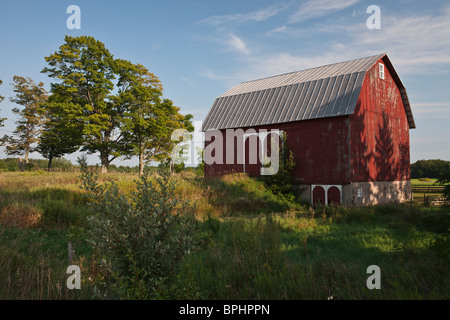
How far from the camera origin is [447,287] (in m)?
4.44

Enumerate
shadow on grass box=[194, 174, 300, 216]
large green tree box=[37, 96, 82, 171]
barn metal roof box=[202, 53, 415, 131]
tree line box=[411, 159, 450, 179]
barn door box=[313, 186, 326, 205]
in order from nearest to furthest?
1. shadow on grass box=[194, 174, 300, 216]
2. barn metal roof box=[202, 53, 415, 131]
3. barn door box=[313, 186, 326, 205]
4. large green tree box=[37, 96, 82, 171]
5. tree line box=[411, 159, 450, 179]

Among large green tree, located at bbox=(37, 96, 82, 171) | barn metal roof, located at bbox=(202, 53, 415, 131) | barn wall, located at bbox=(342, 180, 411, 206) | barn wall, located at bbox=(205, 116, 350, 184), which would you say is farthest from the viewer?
large green tree, located at bbox=(37, 96, 82, 171)

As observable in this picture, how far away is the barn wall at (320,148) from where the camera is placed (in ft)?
55.8

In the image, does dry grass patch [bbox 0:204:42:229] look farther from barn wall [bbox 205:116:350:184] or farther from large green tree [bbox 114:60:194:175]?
large green tree [bbox 114:60:194:175]

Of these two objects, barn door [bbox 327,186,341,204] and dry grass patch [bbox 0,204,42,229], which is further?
barn door [bbox 327,186,341,204]

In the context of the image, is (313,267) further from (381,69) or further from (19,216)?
(381,69)

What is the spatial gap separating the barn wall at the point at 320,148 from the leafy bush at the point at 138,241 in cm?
1442

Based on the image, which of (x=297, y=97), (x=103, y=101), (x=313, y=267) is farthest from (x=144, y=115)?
(x=313, y=267)

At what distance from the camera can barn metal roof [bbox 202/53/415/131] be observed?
56.2 feet

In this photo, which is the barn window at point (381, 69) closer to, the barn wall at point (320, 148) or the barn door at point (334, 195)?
the barn wall at point (320, 148)

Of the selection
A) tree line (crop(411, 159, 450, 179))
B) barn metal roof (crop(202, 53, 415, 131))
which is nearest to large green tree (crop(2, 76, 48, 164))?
barn metal roof (crop(202, 53, 415, 131))

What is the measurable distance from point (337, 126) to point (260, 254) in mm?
12886

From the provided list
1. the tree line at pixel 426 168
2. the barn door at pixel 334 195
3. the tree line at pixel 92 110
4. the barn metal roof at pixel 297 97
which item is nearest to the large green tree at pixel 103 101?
the tree line at pixel 92 110

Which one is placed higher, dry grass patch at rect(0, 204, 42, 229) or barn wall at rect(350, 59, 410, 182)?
barn wall at rect(350, 59, 410, 182)
